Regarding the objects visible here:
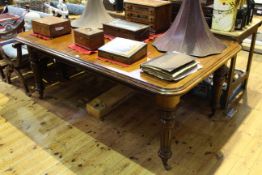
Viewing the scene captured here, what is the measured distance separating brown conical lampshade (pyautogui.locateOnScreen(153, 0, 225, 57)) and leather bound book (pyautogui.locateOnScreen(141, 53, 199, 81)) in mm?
180

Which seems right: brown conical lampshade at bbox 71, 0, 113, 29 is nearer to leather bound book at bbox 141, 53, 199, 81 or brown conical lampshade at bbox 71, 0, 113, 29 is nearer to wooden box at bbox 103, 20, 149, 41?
wooden box at bbox 103, 20, 149, 41

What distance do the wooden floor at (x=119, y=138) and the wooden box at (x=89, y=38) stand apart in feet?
2.44

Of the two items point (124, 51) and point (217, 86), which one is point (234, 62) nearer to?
point (217, 86)

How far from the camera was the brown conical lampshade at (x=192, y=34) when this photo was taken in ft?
6.09

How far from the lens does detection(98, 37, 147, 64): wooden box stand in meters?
1.77

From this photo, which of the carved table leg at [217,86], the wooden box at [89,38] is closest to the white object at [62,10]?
the wooden box at [89,38]

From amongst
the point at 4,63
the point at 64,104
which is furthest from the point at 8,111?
the point at 4,63

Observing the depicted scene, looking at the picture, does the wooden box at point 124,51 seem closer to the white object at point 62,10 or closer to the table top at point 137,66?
the table top at point 137,66

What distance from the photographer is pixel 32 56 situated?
97.4 inches

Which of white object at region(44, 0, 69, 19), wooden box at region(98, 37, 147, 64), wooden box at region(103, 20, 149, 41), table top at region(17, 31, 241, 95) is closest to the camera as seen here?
table top at region(17, 31, 241, 95)

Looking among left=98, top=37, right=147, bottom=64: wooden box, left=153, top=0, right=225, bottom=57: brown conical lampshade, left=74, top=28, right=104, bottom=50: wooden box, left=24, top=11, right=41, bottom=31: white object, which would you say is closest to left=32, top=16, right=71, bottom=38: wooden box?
left=74, top=28, right=104, bottom=50: wooden box

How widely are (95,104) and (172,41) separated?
964 mm

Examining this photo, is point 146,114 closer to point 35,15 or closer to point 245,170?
point 245,170

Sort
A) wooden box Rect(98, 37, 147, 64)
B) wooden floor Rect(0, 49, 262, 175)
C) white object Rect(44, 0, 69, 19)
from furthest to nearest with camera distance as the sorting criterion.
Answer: white object Rect(44, 0, 69, 19), wooden floor Rect(0, 49, 262, 175), wooden box Rect(98, 37, 147, 64)
